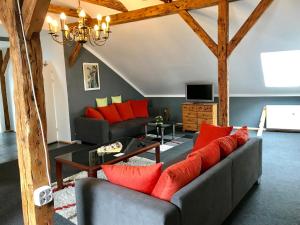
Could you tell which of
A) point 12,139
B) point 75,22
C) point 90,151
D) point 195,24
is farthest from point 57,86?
point 195,24

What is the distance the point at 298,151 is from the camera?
16.3 ft

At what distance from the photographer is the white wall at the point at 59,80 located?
6.07m

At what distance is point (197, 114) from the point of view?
22.9 ft

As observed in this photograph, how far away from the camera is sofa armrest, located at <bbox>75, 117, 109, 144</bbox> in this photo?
575 cm

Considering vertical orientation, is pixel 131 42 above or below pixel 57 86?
above

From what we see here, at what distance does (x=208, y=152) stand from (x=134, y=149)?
1.54 meters

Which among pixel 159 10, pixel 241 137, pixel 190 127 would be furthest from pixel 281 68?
pixel 241 137

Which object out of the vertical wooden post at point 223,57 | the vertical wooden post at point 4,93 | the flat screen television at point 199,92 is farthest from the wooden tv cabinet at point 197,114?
the vertical wooden post at point 4,93

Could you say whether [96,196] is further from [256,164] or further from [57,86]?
[57,86]

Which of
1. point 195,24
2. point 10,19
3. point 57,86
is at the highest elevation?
point 195,24

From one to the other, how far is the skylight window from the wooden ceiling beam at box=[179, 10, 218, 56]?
1.65m

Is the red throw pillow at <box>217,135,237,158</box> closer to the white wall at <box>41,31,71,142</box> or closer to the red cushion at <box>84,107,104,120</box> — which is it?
the red cushion at <box>84,107,104,120</box>

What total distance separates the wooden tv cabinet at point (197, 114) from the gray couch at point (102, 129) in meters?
1.27

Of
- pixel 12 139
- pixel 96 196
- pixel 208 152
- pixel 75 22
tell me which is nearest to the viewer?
pixel 96 196
